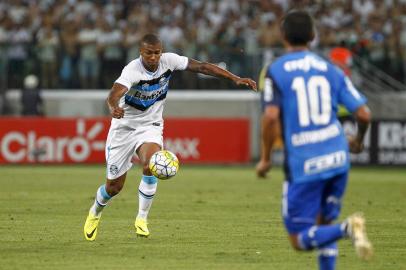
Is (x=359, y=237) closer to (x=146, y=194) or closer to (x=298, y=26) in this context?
(x=298, y=26)

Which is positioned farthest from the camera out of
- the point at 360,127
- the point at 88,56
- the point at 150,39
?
the point at 88,56

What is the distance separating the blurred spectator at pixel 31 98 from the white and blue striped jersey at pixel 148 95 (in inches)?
614

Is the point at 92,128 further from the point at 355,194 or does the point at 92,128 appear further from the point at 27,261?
the point at 27,261

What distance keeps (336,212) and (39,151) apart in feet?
62.2

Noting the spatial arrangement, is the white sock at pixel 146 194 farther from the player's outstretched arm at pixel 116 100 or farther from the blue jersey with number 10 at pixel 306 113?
the blue jersey with number 10 at pixel 306 113

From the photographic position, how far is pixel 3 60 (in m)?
27.7

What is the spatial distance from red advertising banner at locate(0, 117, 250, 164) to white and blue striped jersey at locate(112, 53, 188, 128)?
538 inches

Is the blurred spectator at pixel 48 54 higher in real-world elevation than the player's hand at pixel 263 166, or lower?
lower

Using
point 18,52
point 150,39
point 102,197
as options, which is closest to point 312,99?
point 150,39

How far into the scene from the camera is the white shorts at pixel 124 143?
12.0 meters

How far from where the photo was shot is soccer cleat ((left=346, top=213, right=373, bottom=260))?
23.6 ft

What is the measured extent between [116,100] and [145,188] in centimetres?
149

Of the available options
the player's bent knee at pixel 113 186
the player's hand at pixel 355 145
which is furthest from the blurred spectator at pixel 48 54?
the player's hand at pixel 355 145

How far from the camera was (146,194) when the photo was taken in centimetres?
1212
